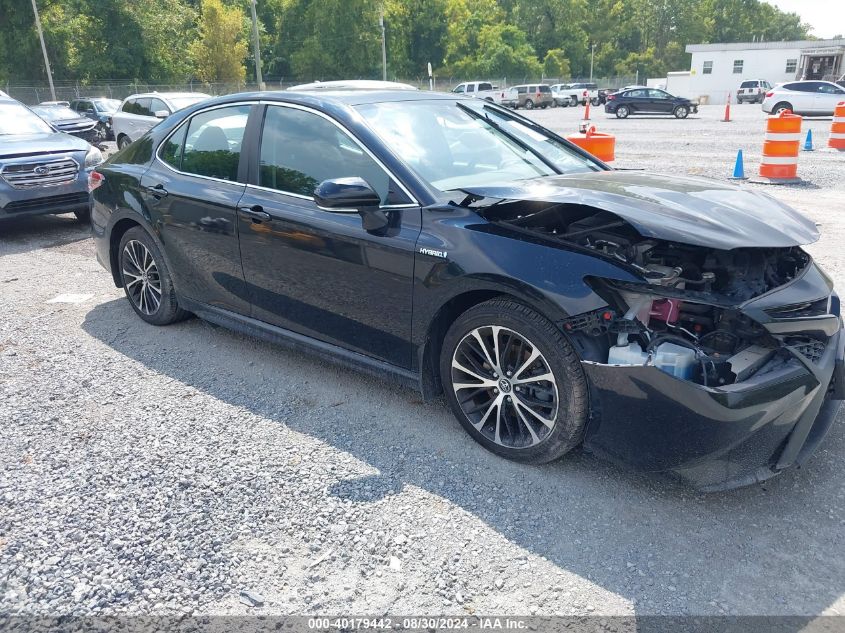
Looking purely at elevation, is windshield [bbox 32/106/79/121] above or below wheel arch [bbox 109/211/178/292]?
above

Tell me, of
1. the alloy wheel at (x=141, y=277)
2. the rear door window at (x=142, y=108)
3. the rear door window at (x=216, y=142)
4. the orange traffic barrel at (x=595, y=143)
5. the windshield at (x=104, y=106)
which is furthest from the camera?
the windshield at (x=104, y=106)

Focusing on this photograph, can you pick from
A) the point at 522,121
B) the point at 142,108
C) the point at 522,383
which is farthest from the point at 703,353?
the point at 142,108

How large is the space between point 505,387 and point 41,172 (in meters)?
7.70

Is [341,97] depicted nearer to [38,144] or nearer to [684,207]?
[684,207]

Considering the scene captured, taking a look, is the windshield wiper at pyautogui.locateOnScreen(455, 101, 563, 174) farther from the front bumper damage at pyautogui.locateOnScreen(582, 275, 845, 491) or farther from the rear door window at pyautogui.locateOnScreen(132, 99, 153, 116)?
the rear door window at pyautogui.locateOnScreen(132, 99, 153, 116)

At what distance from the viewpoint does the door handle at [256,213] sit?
4098 millimetres

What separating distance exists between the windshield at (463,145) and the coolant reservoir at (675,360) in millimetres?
1424

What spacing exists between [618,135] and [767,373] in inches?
857

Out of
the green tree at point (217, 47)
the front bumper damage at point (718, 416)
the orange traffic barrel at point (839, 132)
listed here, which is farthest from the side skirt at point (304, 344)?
the green tree at point (217, 47)

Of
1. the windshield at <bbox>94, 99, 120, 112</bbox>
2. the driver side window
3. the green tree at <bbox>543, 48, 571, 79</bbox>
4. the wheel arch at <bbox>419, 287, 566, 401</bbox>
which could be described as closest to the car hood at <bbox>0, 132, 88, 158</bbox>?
the driver side window

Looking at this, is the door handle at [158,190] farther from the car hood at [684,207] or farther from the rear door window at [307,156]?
the car hood at [684,207]

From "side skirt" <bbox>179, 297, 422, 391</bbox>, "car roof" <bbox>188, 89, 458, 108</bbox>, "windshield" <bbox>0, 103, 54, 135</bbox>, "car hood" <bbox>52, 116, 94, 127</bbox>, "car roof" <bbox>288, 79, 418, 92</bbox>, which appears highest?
"car roof" <bbox>288, 79, 418, 92</bbox>

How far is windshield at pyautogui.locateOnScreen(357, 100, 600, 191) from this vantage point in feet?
12.4

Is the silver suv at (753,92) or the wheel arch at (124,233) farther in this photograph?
the silver suv at (753,92)
